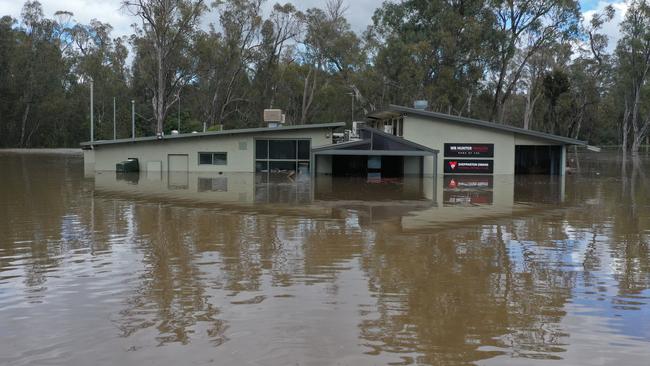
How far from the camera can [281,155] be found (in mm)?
32094

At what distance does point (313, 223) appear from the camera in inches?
517

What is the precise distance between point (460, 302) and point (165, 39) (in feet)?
147

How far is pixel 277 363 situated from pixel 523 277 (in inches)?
175

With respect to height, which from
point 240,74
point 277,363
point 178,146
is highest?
point 240,74

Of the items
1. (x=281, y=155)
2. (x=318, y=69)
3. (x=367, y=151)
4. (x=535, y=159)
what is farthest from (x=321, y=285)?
(x=318, y=69)

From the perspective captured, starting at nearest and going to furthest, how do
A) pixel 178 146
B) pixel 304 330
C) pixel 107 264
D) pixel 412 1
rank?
1. pixel 304 330
2. pixel 107 264
3. pixel 178 146
4. pixel 412 1

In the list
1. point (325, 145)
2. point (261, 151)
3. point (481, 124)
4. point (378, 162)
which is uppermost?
point (481, 124)

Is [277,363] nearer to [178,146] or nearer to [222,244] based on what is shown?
[222,244]

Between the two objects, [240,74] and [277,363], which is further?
[240,74]

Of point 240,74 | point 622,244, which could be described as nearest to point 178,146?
point 622,244

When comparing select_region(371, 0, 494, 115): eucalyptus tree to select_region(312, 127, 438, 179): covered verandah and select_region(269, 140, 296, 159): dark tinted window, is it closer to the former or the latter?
select_region(312, 127, 438, 179): covered verandah

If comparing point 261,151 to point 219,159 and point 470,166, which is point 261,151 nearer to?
point 219,159

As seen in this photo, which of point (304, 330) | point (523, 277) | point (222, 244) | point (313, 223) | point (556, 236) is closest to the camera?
point (304, 330)

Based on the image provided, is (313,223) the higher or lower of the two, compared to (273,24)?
lower
